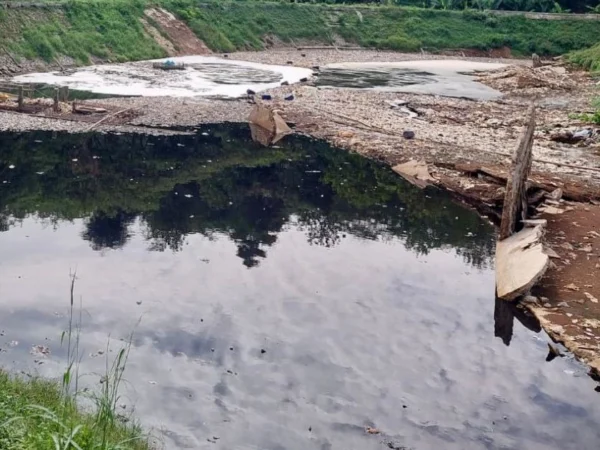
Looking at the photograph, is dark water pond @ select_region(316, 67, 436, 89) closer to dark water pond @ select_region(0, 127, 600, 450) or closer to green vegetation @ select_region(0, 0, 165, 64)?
green vegetation @ select_region(0, 0, 165, 64)

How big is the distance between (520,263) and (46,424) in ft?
29.2

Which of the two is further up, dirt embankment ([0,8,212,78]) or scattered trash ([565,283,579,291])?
dirt embankment ([0,8,212,78])

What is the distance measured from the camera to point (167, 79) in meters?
35.5

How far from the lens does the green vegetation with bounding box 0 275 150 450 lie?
530 centimetres

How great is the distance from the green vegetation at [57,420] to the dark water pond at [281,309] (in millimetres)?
857

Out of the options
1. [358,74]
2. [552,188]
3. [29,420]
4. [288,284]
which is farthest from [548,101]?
[29,420]

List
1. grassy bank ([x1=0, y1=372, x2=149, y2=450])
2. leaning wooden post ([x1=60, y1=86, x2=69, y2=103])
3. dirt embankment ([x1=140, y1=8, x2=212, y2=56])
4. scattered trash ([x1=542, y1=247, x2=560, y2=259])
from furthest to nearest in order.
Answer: dirt embankment ([x1=140, y1=8, x2=212, y2=56])
leaning wooden post ([x1=60, y1=86, x2=69, y2=103])
scattered trash ([x1=542, y1=247, x2=560, y2=259])
grassy bank ([x1=0, y1=372, x2=149, y2=450])

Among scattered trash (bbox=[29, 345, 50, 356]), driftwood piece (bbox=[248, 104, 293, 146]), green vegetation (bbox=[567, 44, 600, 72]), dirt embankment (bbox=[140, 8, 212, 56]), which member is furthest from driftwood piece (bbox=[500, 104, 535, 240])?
dirt embankment (bbox=[140, 8, 212, 56])

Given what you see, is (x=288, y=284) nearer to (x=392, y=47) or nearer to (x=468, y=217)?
(x=468, y=217)

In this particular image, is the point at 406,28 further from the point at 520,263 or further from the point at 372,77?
the point at 520,263

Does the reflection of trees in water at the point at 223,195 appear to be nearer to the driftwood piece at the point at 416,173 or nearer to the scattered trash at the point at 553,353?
the driftwood piece at the point at 416,173

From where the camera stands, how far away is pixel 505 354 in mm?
10797

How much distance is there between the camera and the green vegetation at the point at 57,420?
530cm

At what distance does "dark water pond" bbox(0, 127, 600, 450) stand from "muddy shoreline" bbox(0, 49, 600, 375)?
0.80 metres
